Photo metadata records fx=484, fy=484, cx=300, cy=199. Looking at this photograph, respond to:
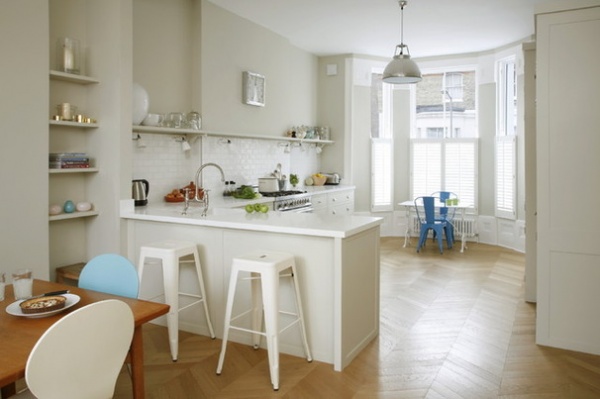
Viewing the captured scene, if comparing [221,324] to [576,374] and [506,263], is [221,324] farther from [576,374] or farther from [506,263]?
[506,263]

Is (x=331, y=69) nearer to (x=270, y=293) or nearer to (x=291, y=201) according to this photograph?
(x=291, y=201)

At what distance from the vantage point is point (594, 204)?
3422 millimetres

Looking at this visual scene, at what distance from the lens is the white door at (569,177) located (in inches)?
135

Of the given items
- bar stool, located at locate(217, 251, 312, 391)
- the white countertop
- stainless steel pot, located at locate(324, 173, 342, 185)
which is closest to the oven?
the white countertop

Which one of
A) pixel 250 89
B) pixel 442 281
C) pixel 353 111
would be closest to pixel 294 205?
pixel 250 89

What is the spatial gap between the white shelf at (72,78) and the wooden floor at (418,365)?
2129 millimetres

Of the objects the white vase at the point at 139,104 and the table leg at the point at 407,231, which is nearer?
the white vase at the point at 139,104

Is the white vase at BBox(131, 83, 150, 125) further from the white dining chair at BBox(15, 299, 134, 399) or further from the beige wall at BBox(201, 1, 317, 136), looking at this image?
the white dining chair at BBox(15, 299, 134, 399)

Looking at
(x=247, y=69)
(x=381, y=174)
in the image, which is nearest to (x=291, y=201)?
(x=247, y=69)

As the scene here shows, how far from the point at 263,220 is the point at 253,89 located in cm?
Result: 312

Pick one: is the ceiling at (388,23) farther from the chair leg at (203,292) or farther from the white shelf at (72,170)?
the chair leg at (203,292)

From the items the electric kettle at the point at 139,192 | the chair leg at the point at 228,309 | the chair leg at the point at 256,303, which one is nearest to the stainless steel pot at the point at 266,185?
the electric kettle at the point at 139,192

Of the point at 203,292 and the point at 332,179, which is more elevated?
the point at 332,179

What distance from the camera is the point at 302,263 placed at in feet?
11.3
